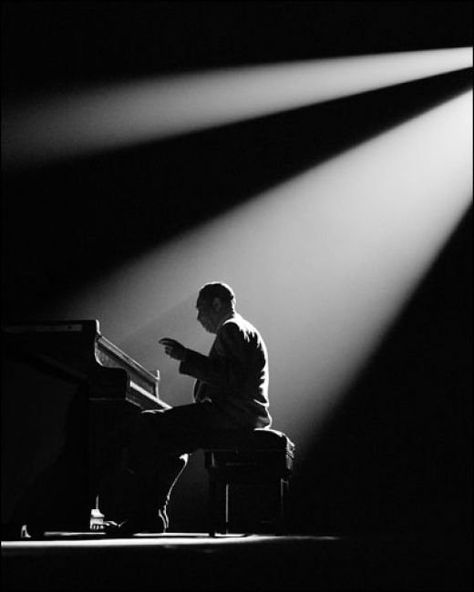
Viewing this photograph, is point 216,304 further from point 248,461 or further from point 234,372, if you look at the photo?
point 248,461

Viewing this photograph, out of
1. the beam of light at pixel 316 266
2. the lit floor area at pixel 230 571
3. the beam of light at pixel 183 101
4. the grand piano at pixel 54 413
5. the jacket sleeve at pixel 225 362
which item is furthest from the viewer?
the beam of light at pixel 183 101

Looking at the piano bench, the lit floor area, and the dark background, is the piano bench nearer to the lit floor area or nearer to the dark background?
the lit floor area

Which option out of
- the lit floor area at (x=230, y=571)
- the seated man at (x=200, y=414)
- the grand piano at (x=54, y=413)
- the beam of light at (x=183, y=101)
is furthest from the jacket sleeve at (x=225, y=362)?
the beam of light at (x=183, y=101)

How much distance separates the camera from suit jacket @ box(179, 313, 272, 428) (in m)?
3.74

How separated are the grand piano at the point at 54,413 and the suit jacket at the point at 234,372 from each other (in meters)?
0.41

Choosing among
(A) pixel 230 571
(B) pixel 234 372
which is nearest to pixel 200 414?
(B) pixel 234 372

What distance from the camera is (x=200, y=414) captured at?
3752 mm

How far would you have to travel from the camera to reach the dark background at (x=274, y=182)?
546cm

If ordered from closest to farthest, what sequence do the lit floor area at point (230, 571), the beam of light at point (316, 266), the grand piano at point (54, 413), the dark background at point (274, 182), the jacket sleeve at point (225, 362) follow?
the lit floor area at point (230, 571), the grand piano at point (54, 413), the jacket sleeve at point (225, 362), the dark background at point (274, 182), the beam of light at point (316, 266)

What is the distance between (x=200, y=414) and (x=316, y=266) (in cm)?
230

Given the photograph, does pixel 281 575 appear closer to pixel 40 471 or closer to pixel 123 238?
pixel 40 471

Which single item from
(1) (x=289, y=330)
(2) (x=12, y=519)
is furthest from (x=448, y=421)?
(2) (x=12, y=519)

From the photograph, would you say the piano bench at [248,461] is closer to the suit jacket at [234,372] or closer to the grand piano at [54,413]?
the suit jacket at [234,372]

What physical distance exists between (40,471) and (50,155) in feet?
10.7
